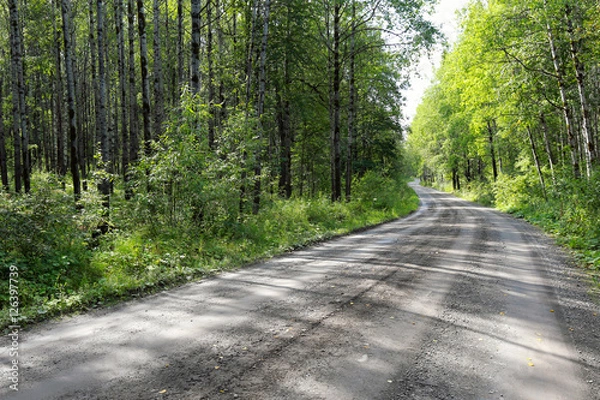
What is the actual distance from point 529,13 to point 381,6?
6.48 m

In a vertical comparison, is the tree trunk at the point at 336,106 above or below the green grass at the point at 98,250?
above

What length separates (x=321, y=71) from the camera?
21562mm

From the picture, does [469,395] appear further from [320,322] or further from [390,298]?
[390,298]

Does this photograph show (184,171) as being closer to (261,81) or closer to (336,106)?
(261,81)

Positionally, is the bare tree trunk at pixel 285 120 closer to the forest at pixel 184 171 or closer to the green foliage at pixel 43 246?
the forest at pixel 184 171

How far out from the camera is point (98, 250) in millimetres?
7629

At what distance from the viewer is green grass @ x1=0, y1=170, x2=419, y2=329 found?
217 inches

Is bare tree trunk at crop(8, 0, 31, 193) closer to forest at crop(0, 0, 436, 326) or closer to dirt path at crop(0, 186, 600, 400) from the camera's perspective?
forest at crop(0, 0, 436, 326)

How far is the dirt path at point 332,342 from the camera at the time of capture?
122 inches

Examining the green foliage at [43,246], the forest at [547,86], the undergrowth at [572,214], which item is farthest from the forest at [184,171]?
the undergrowth at [572,214]

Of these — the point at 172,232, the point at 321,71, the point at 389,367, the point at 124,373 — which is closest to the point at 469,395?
the point at 389,367

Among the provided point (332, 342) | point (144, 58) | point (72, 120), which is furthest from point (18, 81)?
point (332, 342)

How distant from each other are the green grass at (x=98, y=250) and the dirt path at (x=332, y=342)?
24.7 inches

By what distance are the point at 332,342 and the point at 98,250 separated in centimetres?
594
